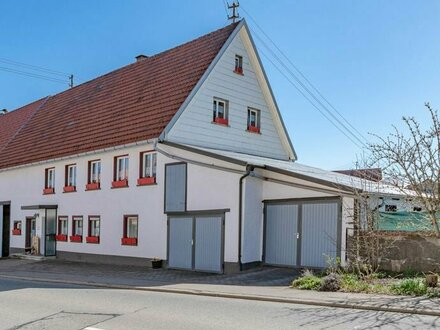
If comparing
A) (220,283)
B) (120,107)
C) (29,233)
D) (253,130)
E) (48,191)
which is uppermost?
(120,107)

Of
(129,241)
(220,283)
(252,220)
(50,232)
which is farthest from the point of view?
(50,232)

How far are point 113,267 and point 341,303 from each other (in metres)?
11.9

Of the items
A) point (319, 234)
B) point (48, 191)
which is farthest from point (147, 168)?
point (48, 191)

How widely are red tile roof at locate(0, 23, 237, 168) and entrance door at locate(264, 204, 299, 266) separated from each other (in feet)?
Result: 18.6

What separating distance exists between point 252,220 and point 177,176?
3.63 metres

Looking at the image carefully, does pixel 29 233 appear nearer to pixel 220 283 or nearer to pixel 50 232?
pixel 50 232

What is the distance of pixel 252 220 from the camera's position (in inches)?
649

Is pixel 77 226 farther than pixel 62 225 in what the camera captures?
No

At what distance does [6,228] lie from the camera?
1179 inches

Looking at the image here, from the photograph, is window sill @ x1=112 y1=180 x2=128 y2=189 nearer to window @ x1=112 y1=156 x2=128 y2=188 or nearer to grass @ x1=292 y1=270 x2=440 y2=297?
window @ x1=112 y1=156 x2=128 y2=188

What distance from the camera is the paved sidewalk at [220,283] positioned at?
32.3 ft

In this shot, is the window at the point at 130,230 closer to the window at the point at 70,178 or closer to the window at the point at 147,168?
the window at the point at 147,168

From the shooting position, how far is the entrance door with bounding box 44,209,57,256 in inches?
995

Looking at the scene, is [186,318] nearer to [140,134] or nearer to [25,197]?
[140,134]
